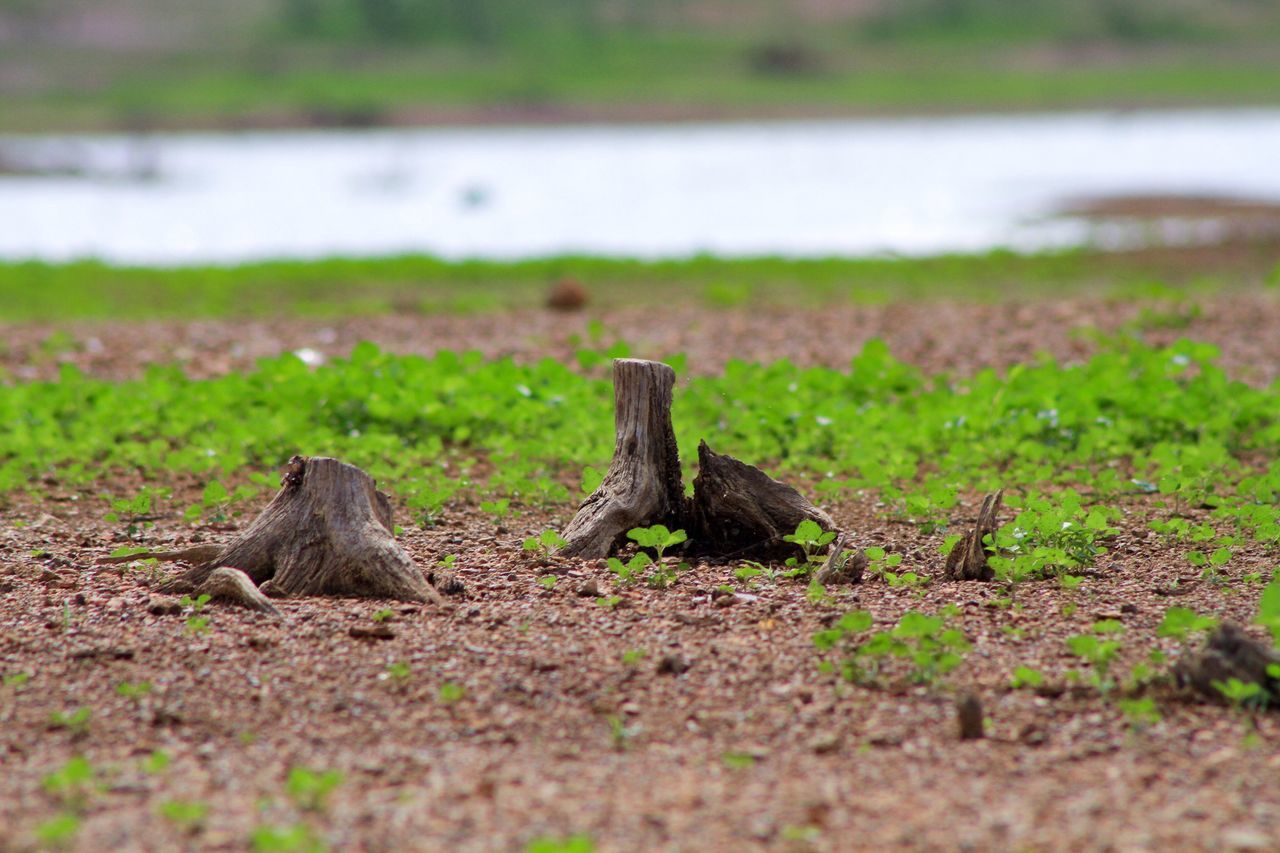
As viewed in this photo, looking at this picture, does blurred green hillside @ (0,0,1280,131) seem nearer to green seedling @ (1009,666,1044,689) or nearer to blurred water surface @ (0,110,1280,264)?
blurred water surface @ (0,110,1280,264)

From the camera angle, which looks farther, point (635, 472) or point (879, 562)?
point (635, 472)

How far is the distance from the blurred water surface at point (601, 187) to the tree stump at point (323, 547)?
13.4m

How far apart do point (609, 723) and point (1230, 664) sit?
1.60 metres

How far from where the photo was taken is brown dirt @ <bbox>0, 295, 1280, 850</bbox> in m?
3.24

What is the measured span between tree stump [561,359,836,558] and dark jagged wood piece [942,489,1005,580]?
0.45 meters

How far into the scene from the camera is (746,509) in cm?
511

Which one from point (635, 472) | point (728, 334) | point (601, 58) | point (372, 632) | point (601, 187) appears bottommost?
point (372, 632)

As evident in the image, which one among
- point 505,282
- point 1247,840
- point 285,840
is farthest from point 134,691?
point 505,282

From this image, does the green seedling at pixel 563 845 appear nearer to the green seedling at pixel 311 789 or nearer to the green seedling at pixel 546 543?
the green seedling at pixel 311 789

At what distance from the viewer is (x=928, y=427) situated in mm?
6934

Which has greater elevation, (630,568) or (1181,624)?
(1181,624)

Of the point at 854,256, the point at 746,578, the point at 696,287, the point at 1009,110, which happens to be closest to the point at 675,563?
the point at 746,578

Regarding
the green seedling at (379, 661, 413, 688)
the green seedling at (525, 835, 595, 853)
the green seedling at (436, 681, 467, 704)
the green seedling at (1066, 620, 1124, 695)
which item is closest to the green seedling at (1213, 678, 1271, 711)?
the green seedling at (1066, 620, 1124, 695)

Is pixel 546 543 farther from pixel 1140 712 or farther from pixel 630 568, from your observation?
pixel 1140 712
